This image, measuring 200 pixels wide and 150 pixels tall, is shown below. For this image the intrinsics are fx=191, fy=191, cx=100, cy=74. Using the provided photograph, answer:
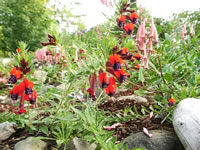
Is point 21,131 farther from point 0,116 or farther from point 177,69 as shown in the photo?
point 177,69

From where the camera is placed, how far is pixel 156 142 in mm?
1697

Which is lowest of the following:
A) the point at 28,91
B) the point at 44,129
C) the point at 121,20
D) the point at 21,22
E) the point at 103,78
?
the point at 44,129

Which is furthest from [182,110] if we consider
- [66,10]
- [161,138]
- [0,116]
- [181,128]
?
[66,10]

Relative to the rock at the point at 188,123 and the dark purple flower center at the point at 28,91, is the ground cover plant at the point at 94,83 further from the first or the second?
the rock at the point at 188,123

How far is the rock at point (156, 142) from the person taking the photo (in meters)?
1.69

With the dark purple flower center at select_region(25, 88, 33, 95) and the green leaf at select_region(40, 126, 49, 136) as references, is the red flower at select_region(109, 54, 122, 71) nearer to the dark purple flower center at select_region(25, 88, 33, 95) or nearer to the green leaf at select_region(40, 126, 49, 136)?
the dark purple flower center at select_region(25, 88, 33, 95)

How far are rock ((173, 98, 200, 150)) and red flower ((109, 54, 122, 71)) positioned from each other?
860mm

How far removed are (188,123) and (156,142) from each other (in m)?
0.33

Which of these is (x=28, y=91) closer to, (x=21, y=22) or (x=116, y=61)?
(x=116, y=61)

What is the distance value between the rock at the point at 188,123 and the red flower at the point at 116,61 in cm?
86

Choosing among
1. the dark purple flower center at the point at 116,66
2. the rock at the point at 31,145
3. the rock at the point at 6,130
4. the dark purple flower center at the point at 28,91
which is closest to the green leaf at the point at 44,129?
the rock at the point at 31,145

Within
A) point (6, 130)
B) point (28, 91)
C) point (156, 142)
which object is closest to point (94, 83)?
point (28, 91)

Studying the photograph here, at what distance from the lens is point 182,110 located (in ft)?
5.47

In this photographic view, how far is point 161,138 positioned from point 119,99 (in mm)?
1180
